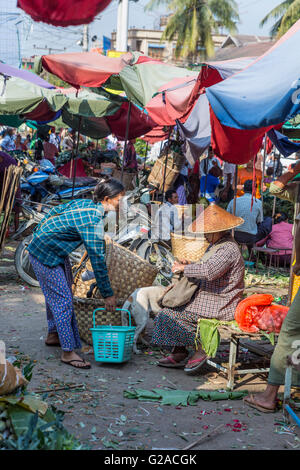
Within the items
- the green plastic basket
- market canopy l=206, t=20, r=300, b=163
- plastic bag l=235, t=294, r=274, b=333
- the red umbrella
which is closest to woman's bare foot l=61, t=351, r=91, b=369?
the green plastic basket

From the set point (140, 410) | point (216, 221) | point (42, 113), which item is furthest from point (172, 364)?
point (42, 113)

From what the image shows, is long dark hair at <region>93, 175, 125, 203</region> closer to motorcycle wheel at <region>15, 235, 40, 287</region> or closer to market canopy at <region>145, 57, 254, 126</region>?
market canopy at <region>145, 57, 254, 126</region>

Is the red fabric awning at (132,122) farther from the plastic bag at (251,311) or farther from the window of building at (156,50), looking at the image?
the window of building at (156,50)

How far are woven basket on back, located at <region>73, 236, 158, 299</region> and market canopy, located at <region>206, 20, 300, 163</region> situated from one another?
1.86m

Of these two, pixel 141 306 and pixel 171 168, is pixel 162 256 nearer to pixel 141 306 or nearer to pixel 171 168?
pixel 141 306

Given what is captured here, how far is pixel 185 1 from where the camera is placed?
37781mm

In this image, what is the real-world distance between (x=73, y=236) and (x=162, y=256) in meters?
3.52

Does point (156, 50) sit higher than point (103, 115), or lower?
higher

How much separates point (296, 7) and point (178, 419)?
32499mm

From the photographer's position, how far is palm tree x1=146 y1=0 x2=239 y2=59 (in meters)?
38.1

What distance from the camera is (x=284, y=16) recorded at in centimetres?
3209

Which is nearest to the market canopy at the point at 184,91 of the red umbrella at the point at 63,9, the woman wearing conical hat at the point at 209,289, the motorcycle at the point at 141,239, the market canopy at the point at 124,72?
the market canopy at the point at 124,72
